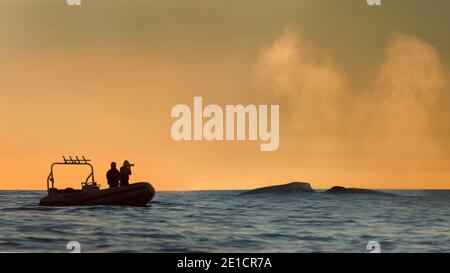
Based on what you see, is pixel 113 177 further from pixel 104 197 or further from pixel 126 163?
pixel 126 163

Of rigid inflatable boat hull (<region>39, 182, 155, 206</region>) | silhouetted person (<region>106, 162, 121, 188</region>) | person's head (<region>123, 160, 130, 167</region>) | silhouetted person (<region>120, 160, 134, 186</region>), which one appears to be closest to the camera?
person's head (<region>123, 160, 130, 167</region>)

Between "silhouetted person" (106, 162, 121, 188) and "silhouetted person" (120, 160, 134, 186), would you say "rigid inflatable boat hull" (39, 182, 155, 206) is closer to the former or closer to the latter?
"silhouetted person" (106, 162, 121, 188)

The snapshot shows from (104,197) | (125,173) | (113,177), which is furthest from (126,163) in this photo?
(104,197)

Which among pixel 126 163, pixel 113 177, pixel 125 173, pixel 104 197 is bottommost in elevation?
pixel 104 197

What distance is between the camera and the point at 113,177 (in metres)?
39.3

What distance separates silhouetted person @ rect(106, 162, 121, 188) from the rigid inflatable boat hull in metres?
0.44

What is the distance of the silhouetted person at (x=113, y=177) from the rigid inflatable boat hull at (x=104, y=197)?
440 mm

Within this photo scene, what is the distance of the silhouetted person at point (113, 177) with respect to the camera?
38.7m

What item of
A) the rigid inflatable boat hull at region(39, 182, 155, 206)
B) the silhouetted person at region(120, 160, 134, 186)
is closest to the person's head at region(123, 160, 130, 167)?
the silhouetted person at region(120, 160, 134, 186)

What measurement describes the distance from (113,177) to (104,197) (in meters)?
1.87

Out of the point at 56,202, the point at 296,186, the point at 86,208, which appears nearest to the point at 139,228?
the point at 86,208

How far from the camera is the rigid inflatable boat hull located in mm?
40438

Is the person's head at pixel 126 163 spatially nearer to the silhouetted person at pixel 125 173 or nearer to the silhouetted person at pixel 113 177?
the silhouetted person at pixel 125 173
